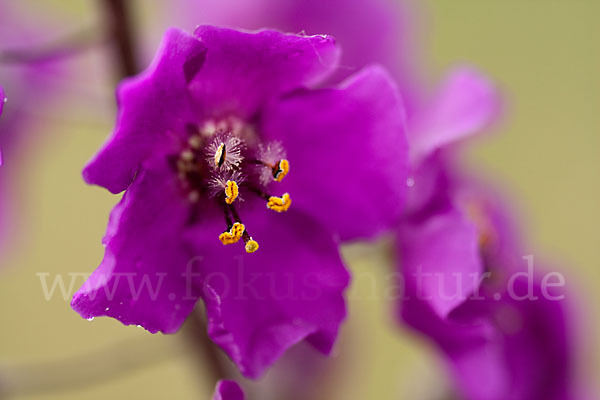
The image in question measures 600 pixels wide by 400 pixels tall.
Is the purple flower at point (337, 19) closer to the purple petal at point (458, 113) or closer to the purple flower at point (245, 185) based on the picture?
the purple petal at point (458, 113)

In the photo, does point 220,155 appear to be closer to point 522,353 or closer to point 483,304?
point 483,304

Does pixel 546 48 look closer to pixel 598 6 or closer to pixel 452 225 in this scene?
pixel 598 6

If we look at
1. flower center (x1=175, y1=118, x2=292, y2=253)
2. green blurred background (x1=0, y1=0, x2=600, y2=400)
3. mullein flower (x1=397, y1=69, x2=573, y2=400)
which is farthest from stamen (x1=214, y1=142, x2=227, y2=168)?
green blurred background (x1=0, y1=0, x2=600, y2=400)

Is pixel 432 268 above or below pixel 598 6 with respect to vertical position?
above

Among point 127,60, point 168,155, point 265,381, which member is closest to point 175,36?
point 168,155

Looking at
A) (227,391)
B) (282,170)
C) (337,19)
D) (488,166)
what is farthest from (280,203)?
(488,166)

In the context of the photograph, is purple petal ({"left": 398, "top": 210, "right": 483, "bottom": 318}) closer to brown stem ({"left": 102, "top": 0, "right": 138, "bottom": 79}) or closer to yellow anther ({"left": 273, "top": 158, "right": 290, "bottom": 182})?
yellow anther ({"left": 273, "top": 158, "right": 290, "bottom": 182})
